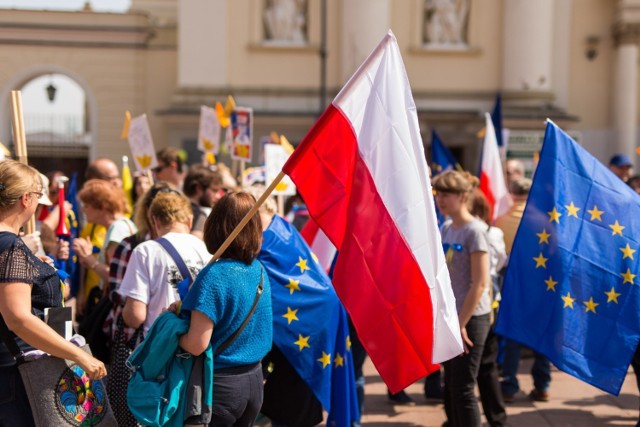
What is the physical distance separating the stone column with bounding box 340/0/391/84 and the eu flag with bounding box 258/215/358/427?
50.7 ft

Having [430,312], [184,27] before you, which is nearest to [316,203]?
[430,312]

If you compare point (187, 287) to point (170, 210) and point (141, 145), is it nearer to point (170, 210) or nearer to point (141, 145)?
point (170, 210)

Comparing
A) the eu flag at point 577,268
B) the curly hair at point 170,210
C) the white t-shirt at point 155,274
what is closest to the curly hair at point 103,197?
the curly hair at point 170,210

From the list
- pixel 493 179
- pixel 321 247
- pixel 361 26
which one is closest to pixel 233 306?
pixel 321 247

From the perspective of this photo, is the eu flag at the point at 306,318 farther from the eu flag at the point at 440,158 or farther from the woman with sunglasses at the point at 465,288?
the eu flag at the point at 440,158

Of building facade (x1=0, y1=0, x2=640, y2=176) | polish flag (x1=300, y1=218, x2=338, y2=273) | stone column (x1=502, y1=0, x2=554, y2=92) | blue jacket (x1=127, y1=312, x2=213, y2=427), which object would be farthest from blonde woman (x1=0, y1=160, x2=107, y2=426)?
stone column (x1=502, y1=0, x2=554, y2=92)

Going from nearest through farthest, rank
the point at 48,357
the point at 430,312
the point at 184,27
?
the point at 48,357, the point at 430,312, the point at 184,27

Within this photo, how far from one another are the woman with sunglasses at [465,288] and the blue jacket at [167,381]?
2089mm

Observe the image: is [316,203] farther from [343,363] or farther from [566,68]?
[566,68]

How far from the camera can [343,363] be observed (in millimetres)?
5195

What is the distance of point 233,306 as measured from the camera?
3.70m

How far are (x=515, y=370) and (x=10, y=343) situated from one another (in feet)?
15.7

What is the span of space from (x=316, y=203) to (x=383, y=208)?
29 centimetres

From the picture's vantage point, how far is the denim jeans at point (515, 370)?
23.3 ft
